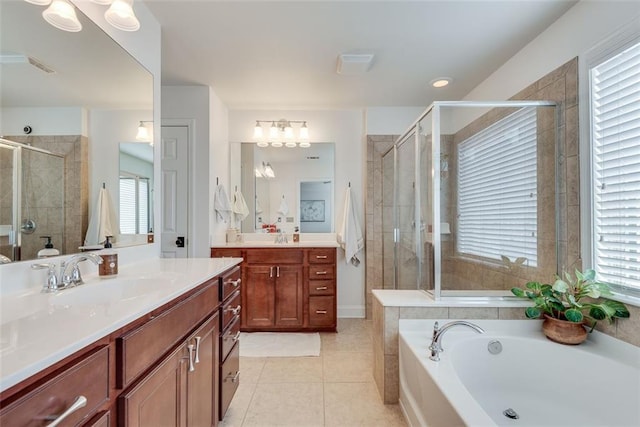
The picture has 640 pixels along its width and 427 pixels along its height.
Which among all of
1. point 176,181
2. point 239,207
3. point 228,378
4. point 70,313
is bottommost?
point 228,378

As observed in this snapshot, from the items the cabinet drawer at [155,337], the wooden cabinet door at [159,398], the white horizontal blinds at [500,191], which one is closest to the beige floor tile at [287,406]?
the wooden cabinet door at [159,398]

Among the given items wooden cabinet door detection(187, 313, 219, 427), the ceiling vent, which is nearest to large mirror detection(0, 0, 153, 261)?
wooden cabinet door detection(187, 313, 219, 427)

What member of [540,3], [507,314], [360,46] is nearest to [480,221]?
[507,314]

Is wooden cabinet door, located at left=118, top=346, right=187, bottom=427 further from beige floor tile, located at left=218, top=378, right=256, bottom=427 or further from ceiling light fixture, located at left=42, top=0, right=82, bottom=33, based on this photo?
ceiling light fixture, located at left=42, top=0, right=82, bottom=33

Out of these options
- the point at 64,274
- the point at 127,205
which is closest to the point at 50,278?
the point at 64,274

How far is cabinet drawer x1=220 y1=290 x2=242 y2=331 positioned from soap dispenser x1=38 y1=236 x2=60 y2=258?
74cm

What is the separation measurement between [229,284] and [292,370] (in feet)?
3.47

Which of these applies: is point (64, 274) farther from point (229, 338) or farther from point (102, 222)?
point (229, 338)

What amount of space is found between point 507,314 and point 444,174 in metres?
0.98

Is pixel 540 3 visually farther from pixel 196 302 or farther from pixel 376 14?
pixel 196 302

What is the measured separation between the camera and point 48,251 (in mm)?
1143

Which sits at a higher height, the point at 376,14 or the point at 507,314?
the point at 376,14

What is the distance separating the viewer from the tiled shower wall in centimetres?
109

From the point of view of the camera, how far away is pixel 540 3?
1.70 metres
